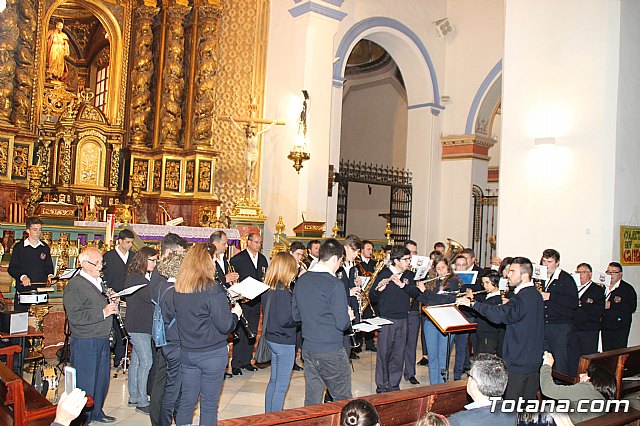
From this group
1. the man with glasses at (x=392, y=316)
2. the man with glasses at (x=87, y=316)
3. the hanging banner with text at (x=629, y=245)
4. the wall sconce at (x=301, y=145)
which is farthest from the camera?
the wall sconce at (x=301, y=145)

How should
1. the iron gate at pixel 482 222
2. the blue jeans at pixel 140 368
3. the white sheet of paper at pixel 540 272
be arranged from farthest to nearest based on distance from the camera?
1. the iron gate at pixel 482 222
2. the white sheet of paper at pixel 540 272
3. the blue jeans at pixel 140 368

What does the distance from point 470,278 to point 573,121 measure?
11.2 ft

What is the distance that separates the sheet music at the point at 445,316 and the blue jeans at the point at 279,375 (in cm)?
136

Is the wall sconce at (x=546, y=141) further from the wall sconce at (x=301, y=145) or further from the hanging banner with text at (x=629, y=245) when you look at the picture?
the wall sconce at (x=301, y=145)

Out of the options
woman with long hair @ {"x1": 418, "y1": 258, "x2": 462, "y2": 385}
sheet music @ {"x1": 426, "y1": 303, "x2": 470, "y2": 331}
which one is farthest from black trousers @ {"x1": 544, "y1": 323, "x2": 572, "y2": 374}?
sheet music @ {"x1": 426, "y1": 303, "x2": 470, "y2": 331}

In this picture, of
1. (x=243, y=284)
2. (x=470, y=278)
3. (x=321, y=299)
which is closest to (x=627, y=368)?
(x=470, y=278)

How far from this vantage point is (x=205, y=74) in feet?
44.3

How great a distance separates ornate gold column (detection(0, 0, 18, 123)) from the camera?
11.2 meters

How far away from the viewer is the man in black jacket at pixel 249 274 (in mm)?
7676

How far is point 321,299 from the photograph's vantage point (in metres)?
4.76

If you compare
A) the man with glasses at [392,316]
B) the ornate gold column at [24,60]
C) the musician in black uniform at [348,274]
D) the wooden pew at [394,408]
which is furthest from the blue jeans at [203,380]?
the ornate gold column at [24,60]

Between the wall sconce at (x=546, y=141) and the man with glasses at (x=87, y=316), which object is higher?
the wall sconce at (x=546, y=141)

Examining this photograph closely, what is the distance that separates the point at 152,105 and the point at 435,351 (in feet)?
30.2

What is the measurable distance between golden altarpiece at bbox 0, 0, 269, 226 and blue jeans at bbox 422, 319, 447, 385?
7101 mm
